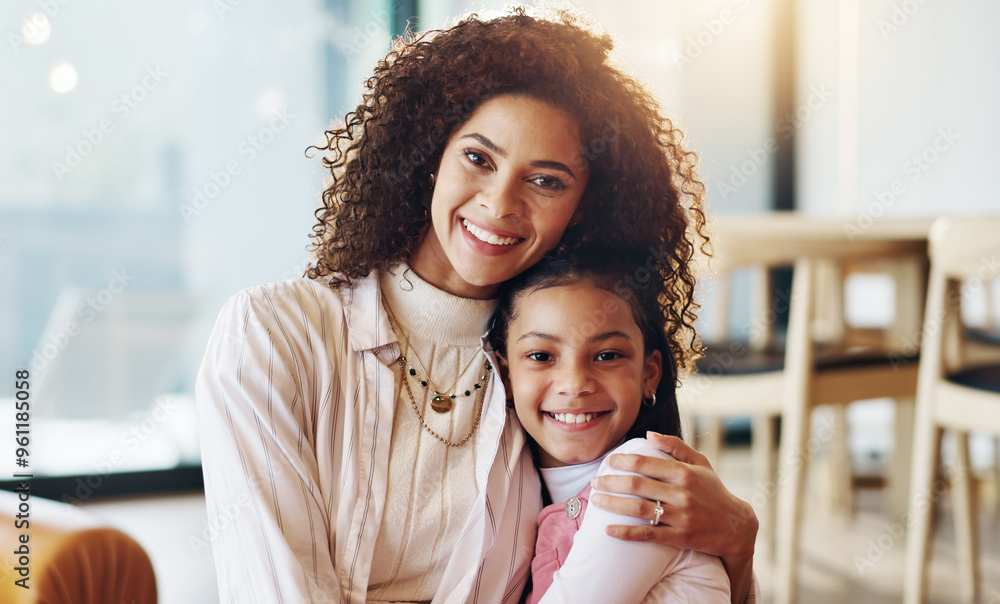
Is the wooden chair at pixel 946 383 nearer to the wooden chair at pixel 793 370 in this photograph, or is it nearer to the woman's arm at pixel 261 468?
the wooden chair at pixel 793 370

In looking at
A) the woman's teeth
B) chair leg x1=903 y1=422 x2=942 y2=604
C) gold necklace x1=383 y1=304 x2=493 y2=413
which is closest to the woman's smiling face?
the woman's teeth

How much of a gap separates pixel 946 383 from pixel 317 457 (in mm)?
1826

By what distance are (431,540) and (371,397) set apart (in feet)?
0.70

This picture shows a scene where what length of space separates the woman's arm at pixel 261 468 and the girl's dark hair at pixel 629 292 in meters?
0.36

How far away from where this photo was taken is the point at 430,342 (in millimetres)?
1234

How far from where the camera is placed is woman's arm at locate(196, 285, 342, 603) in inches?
38.7

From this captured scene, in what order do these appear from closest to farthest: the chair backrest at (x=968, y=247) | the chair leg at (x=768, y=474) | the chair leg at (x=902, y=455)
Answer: the chair backrest at (x=968, y=247) → the chair leg at (x=768, y=474) → the chair leg at (x=902, y=455)

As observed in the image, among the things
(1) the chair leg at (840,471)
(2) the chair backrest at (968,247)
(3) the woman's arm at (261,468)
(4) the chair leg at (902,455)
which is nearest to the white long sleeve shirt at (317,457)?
(3) the woman's arm at (261,468)

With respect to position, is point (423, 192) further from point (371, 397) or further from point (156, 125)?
point (156, 125)

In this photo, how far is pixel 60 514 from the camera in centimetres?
98

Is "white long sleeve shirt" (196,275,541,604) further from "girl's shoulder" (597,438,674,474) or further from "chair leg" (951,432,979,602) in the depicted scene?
"chair leg" (951,432,979,602)

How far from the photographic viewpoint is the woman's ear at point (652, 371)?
4.29 ft

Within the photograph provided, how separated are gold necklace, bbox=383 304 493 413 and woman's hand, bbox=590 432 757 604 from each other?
0.24m

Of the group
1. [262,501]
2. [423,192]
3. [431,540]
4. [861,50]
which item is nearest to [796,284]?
[423,192]
